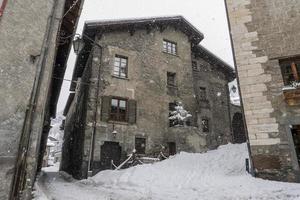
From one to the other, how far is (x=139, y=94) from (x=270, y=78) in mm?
9469

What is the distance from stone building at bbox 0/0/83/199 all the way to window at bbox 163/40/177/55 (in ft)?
44.5

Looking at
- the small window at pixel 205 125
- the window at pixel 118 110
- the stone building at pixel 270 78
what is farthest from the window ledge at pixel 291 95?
the small window at pixel 205 125

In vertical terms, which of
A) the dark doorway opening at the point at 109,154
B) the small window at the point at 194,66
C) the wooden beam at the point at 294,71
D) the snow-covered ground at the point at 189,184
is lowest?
the snow-covered ground at the point at 189,184

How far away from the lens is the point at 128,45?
17625 millimetres

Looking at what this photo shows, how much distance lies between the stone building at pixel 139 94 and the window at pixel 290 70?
27.8ft

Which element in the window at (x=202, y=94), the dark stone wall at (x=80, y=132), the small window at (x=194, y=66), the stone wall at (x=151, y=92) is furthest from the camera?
the small window at (x=194, y=66)

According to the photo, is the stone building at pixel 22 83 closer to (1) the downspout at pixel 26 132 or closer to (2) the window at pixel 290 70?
(1) the downspout at pixel 26 132

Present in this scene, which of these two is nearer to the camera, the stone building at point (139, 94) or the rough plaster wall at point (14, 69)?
the rough plaster wall at point (14, 69)

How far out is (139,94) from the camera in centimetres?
1672

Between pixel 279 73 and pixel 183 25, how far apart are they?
13.1m

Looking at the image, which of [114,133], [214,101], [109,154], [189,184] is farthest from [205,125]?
[189,184]

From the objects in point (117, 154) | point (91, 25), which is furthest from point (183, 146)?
point (91, 25)

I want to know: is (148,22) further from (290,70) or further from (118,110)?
(290,70)

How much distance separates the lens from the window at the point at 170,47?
19.7m
